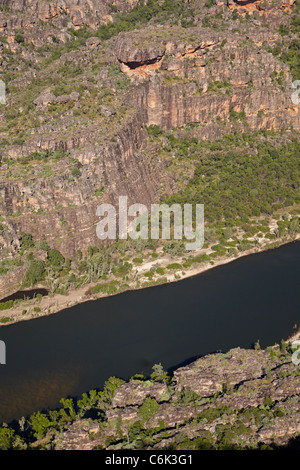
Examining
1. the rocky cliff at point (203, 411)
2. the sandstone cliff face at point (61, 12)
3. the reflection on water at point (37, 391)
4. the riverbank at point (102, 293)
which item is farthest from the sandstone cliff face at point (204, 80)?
the rocky cliff at point (203, 411)

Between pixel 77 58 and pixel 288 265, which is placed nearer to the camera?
pixel 288 265

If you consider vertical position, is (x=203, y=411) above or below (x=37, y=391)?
above

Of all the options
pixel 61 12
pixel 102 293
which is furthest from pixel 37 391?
pixel 61 12

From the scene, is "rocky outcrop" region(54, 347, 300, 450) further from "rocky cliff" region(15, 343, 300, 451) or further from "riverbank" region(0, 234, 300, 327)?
"riverbank" region(0, 234, 300, 327)

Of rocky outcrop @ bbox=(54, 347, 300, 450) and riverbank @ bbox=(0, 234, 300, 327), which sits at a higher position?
riverbank @ bbox=(0, 234, 300, 327)

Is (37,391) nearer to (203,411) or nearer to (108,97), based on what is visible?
(203,411)

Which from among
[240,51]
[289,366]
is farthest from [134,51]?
[289,366]

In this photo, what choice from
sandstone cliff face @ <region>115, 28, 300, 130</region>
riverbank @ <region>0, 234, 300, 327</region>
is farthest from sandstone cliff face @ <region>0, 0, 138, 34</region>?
riverbank @ <region>0, 234, 300, 327</region>

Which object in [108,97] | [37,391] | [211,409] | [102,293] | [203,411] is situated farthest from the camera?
[108,97]

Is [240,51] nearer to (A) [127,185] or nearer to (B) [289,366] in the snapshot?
(A) [127,185]
